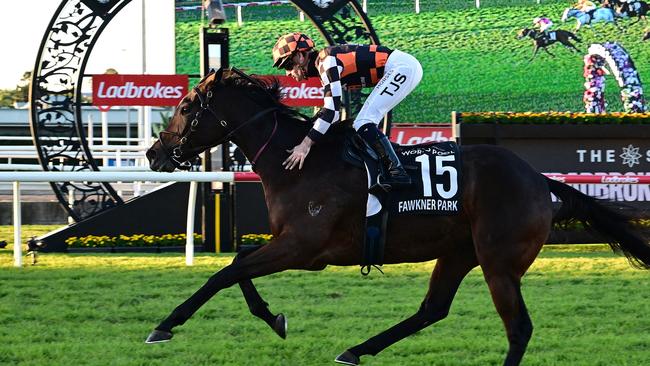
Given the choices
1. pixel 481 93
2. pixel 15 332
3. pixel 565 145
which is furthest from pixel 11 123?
pixel 15 332

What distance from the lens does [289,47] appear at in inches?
194

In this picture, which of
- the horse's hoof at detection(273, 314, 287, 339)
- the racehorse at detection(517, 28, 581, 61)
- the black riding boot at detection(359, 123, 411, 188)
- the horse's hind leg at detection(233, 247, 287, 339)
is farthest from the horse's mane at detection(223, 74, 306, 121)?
the racehorse at detection(517, 28, 581, 61)

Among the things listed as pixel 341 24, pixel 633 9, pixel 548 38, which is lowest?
pixel 341 24

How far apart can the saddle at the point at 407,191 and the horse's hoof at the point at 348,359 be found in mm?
422

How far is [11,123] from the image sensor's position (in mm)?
29172

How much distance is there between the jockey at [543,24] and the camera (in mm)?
35719

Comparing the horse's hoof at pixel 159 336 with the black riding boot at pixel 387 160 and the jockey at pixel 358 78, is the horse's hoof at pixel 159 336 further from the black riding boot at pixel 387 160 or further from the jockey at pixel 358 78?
the black riding boot at pixel 387 160

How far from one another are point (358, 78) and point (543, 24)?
32.1 metres

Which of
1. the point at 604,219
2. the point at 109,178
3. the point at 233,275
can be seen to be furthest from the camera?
the point at 109,178

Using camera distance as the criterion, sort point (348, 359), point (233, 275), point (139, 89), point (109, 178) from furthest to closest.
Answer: point (139, 89), point (109, 178), point (348, 359), point (233, 275)

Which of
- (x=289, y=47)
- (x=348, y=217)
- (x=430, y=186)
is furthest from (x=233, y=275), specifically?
(x=289, y=47)

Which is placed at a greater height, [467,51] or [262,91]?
[467,51]

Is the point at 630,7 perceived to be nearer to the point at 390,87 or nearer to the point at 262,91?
the point at 390,87

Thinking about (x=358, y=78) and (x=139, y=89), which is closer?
(x=358, y=78)
